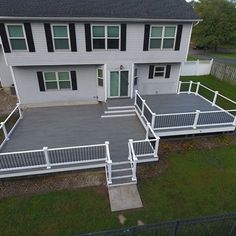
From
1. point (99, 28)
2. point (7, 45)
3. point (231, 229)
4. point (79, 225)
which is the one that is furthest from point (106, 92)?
point (231, 229)

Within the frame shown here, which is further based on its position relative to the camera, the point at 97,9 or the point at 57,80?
the point at 57,80

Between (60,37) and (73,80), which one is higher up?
(60,37)

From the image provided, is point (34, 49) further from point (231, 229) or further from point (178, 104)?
point (231, 229)

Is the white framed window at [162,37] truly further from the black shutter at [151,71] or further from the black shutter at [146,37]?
the black shutter at [151,71]

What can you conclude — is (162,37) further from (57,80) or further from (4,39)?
(4,39)

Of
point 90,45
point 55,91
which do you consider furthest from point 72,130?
point 90,45

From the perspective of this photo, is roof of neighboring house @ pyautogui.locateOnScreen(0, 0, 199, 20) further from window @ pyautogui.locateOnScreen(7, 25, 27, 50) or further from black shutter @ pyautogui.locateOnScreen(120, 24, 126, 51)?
window @ pyautogui.locateOnScreen(7, 25, 27, 50)

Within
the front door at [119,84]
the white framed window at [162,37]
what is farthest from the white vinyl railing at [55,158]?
the white framed window at [162,37]
